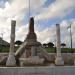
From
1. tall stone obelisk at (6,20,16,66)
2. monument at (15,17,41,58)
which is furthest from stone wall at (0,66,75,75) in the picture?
monument at (15,17,41,58)

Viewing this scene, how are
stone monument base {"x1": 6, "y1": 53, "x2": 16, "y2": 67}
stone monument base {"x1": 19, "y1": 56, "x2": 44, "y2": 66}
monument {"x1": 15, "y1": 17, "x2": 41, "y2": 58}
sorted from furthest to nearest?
monument {"x1": 15, "y1": 17, "x2": 41, "y2": 58}, stone monument base {"x1": 19, "y1": 56, "x2": 44, "y2": 66}, stone monument base {"x1": 6, "y1": 53, "x2": 16, "y2": 67}

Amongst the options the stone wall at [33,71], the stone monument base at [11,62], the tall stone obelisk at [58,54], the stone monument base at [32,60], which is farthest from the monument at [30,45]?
the stone wall at [33,71]

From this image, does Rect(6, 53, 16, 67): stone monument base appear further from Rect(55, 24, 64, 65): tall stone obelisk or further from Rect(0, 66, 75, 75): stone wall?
Rect(55, 24, 64, 65): tall stone obelisk

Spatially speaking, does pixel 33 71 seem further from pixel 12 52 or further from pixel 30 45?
pixel 30 45

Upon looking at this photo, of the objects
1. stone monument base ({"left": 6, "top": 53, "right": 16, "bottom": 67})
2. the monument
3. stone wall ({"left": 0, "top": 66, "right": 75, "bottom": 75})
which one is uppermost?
the monument

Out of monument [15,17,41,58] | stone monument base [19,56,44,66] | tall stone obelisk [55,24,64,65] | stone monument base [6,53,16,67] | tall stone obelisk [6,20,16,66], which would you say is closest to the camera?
stone monument base [6,53,16,67]

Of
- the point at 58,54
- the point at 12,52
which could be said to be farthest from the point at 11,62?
the point at 58,54

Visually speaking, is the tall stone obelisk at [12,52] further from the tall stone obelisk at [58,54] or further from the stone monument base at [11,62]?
the tall stone obelisk at [58,54]

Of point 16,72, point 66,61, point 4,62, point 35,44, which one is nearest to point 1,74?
point 16,72

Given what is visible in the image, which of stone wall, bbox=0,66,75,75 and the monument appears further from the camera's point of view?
the monument

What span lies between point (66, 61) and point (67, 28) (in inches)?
771

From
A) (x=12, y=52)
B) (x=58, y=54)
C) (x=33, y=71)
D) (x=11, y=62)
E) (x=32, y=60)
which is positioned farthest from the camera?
(x=58, y=54)

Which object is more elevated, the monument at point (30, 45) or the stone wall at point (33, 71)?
the monument at point (30, 45)

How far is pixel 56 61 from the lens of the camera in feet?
84.8
